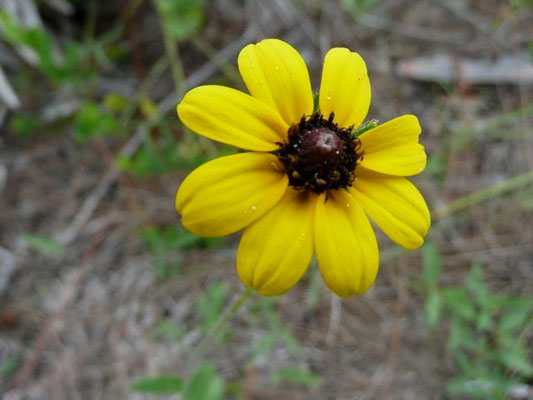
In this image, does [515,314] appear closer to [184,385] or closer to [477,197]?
[477,197]

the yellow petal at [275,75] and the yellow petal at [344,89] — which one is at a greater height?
the yellow petal at [275,75]

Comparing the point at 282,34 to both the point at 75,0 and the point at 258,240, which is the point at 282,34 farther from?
the point at 258,240

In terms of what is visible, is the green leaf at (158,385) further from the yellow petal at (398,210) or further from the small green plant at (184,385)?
the yellow petal at (398,210)

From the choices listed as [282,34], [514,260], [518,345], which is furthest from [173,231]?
[514,260]

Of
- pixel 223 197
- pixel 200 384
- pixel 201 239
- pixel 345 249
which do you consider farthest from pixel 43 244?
pixel 345 249

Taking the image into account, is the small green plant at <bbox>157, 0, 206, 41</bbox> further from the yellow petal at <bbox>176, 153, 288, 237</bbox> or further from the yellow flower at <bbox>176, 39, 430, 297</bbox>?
the yellow petal at <bbox>176, 153, 288, 237</bbox>

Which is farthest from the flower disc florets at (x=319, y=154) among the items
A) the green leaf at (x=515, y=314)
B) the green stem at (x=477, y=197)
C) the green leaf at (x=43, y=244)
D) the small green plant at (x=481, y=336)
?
the green stem at (x=477, y=197)
